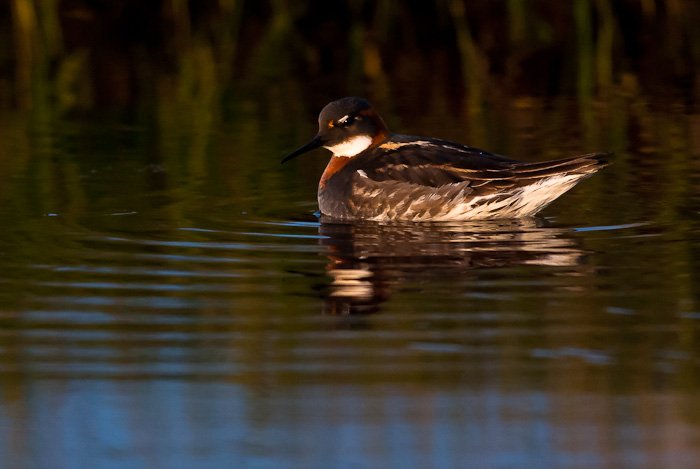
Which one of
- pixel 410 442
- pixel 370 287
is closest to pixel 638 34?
pixel 370 287

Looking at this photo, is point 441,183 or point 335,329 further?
point 441,183

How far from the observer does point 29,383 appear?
599 cm

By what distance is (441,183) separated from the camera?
33.7 feet

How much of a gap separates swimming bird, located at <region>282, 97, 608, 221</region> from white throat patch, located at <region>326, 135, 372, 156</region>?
263 mm

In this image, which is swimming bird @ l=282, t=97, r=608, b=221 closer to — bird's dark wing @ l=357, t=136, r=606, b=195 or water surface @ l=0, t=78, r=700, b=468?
bird's dark wing @ l=357, t=136, r=606, b=195

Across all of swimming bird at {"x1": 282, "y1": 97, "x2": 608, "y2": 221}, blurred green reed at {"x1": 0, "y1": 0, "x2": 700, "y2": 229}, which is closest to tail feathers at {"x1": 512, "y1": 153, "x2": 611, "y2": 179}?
swimming bird at {"x1": 282, "y1": 97, "x2": 608, "y2": 221}

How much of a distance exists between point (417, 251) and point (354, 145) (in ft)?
8.57

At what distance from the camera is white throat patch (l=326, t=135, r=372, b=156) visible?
37.4ft

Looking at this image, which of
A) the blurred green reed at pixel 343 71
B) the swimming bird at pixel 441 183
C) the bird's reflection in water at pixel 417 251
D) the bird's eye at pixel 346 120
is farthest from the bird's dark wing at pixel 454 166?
the blurred green reed at pixel 343 71

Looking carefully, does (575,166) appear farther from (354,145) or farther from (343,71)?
(343,71)

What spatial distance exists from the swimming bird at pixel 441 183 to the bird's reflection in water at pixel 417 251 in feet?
0.46

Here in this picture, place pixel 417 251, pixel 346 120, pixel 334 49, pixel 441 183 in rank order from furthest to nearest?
1. pixel 334 49
2. pixel 346 120
3. pixel 441 183
4. pixel 417 251

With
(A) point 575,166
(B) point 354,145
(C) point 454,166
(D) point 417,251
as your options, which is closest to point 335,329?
(D) point 417,251

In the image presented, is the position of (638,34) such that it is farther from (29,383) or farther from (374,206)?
(29,383)
